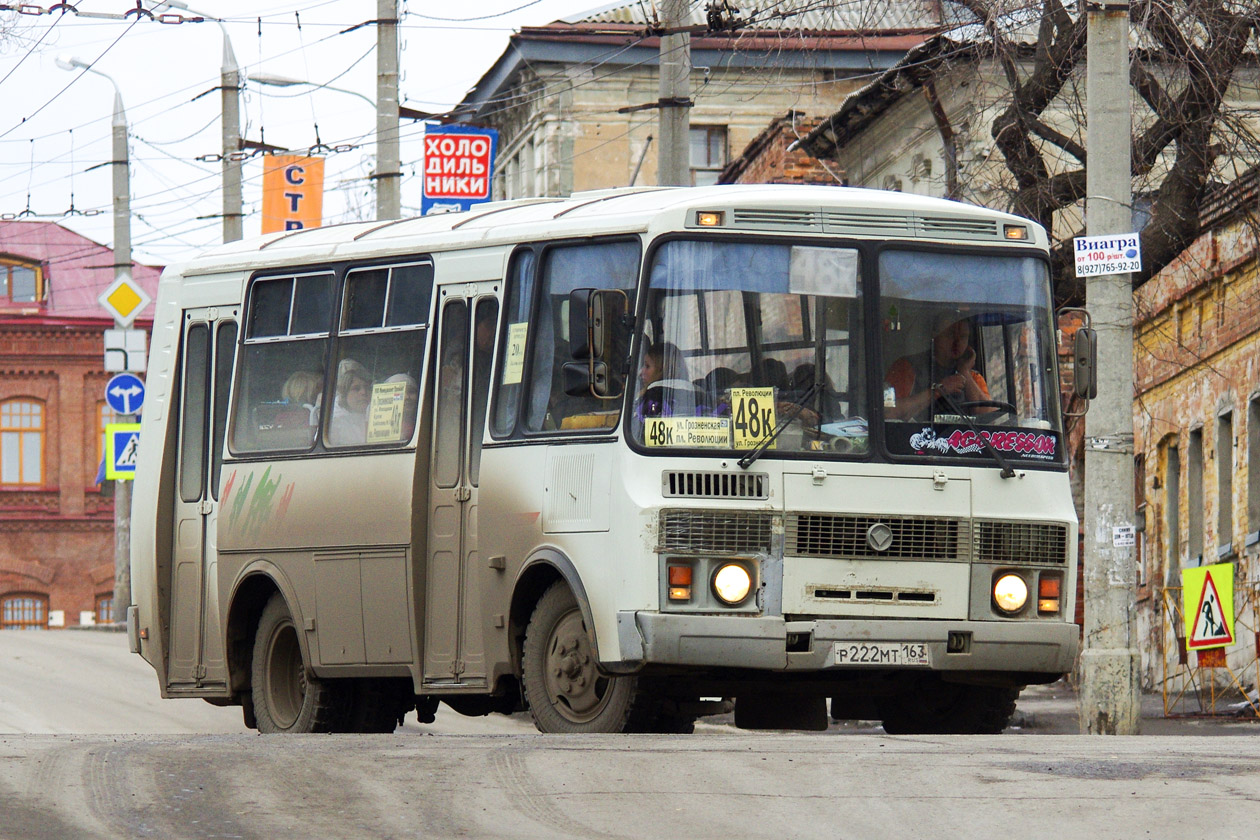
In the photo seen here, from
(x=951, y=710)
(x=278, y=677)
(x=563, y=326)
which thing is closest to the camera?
(x=563, y=326)

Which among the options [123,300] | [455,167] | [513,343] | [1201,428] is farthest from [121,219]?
[513,343]

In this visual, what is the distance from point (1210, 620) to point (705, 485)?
9880 mm

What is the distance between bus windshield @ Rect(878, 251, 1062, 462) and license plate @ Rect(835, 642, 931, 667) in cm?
98

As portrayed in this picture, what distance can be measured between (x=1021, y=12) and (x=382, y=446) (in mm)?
8164

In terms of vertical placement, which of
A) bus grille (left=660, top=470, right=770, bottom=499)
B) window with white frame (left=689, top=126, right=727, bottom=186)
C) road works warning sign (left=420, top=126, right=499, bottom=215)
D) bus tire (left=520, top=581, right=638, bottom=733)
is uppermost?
window with white frame (left=689, top=126, right=727, bottom=186)

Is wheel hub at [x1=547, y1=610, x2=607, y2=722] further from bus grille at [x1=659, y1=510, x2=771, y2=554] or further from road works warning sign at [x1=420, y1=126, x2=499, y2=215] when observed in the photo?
road works warning sign at [x1=420, y1=126, x2=499, y2=215]

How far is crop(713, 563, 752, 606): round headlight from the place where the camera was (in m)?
11.8

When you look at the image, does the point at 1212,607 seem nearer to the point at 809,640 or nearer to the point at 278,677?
the point at 278,677

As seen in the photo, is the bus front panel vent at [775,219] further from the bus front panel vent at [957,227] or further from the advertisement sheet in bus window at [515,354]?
the advertisement sheet in bus window at [515,354]

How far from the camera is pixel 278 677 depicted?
14.9m

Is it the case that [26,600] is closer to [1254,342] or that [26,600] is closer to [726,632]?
[1254,342]

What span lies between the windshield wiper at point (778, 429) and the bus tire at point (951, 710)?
2015 mm

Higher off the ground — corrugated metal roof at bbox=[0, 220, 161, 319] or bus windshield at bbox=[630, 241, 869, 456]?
corrugated metal roof at bbox=[0, 220, 161, 319]

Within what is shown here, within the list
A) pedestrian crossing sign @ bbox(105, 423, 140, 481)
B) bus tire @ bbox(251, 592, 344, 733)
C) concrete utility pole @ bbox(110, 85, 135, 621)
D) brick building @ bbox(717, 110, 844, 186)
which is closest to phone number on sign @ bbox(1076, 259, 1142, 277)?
bus tire @ bbox(251, 592, 344, 733)
